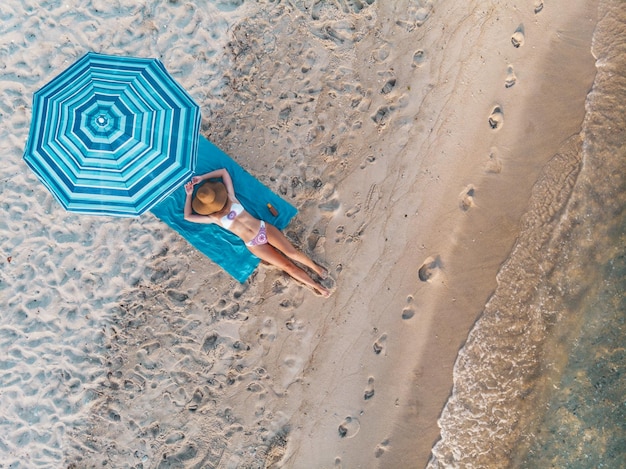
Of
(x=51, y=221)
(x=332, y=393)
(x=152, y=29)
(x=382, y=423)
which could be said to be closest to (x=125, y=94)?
(x=152, y=29)

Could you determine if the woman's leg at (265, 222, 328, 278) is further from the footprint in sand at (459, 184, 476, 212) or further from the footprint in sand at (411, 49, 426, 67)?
the footprint in sand at (411, 49, 426, 67)

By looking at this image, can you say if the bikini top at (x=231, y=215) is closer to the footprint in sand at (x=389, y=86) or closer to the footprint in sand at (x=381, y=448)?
the footprint in sand at (x=389, y=86)

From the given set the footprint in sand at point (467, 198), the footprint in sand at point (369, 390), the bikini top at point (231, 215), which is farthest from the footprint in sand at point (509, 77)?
the footprint in sand at point (369, 390)

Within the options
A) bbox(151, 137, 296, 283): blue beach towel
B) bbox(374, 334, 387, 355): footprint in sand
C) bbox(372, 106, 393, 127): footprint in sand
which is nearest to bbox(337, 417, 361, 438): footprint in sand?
bbox(374, 334, 387, 355): footprint in sand

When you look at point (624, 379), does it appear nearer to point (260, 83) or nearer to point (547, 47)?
point (547, 47)

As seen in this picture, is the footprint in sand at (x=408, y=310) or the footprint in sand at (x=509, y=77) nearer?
the footprint in sand at (x=408, y=310)
